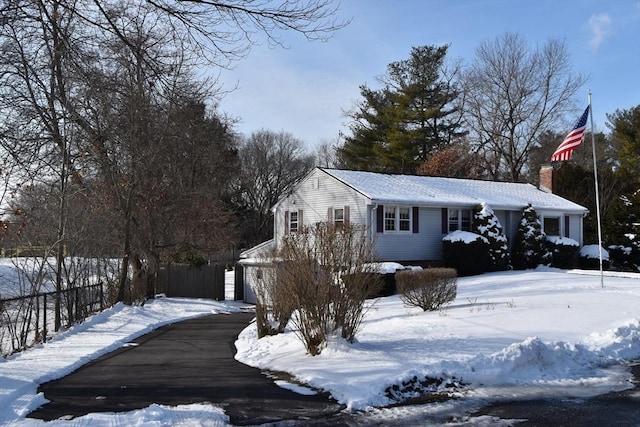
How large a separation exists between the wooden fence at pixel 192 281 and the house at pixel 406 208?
1.37 meters

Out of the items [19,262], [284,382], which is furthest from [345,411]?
[19,262]

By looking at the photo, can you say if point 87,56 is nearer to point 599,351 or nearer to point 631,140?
point 599,351

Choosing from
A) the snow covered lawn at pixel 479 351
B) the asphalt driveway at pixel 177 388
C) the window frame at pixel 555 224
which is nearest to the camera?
the asphalt driveway at pixel 177 388

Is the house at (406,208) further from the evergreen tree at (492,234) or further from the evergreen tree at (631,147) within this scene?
the evergreen tree at (631,147)

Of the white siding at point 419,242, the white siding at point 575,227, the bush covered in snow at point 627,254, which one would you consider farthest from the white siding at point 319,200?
the bush covered in snow at point 627,254

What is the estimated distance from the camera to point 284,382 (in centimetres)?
856

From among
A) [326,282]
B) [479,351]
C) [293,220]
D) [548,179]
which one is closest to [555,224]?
[548,179]

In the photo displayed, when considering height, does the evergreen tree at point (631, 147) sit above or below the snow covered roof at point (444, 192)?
above

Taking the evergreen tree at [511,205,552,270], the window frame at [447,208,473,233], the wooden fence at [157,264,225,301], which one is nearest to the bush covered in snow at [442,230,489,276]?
the window frame at [447,208,473,233]

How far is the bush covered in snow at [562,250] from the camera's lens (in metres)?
28.9

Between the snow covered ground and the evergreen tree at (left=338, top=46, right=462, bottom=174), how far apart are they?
32.6 metres

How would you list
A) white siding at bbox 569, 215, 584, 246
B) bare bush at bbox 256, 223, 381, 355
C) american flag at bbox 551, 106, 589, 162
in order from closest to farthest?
1. bare bush at bbox 256, 223, 381, 355
2. american flag at bbox 551, 106, 589, 162
3. white siding at bbox 569, 215, 584, 246

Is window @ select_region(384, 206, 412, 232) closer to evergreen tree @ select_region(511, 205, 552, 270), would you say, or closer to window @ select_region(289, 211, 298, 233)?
window @ select_region(289, 211, 298, 233)

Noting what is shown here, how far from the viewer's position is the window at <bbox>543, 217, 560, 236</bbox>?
3158 cm
